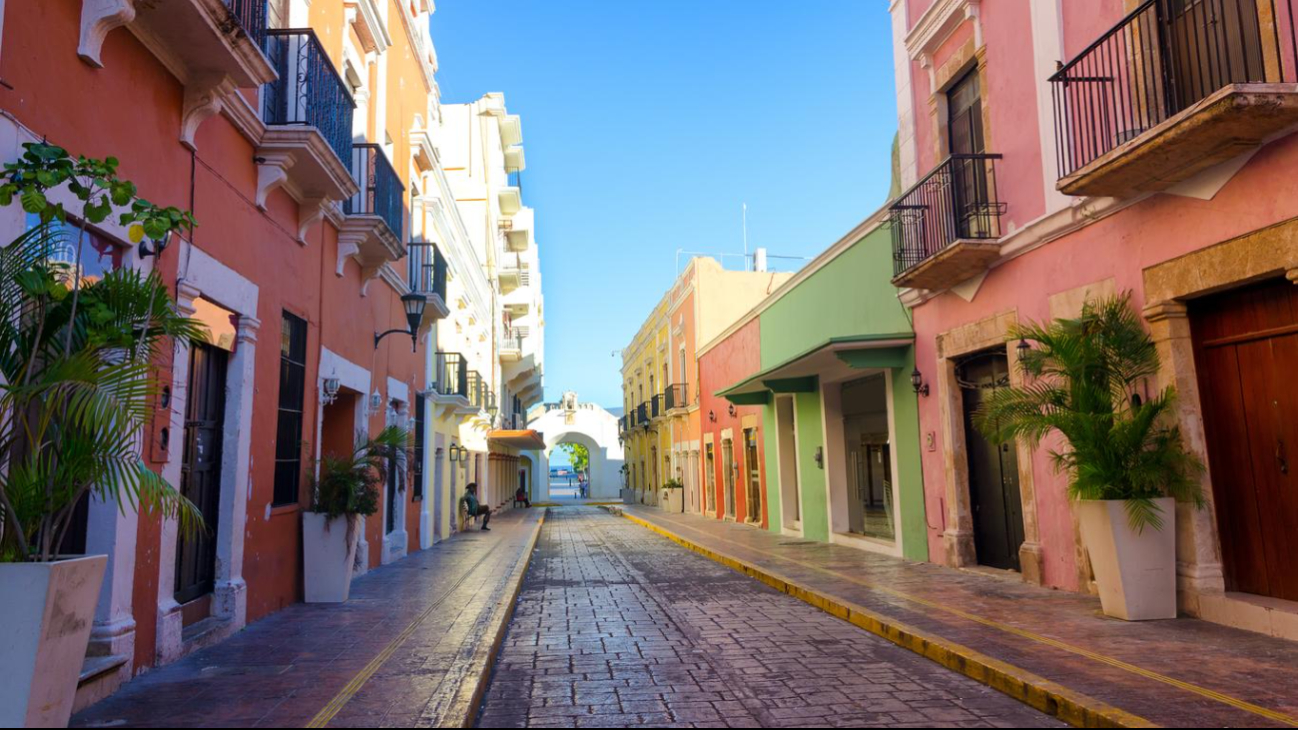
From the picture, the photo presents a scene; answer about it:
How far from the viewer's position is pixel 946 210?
1057 cm

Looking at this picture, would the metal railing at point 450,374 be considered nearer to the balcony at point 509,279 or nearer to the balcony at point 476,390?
the balcony at point 476,390

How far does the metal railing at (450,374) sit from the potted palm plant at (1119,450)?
39.5 ft

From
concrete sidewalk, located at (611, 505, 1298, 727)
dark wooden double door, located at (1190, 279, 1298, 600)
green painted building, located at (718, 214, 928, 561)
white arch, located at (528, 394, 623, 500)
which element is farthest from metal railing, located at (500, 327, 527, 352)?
dark wooden double door, located at (1190, 279, 1298, 600)

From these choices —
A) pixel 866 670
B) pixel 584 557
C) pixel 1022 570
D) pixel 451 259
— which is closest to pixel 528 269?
pixel 451 259

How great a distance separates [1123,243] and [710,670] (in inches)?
203

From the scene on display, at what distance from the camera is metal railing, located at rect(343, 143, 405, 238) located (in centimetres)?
1073

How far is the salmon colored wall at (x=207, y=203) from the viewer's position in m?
4.54

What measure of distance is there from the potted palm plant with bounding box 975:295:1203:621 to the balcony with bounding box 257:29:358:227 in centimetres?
653

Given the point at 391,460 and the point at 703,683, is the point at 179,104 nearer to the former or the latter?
the point at 391,460

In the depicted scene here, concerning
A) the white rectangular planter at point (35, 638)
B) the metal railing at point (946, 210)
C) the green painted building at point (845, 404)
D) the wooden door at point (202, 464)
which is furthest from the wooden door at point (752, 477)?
the white rectangular planter at point (35, 638)

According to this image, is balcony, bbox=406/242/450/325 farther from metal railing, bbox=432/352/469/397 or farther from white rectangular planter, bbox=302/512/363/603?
white rectangular planter, bbox=302/512/363/603

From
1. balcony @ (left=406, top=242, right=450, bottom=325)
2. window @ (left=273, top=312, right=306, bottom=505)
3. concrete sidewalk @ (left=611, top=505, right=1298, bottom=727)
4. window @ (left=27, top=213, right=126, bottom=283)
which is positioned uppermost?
balcony @ (left=406, top=242, right=450, bottom=325)

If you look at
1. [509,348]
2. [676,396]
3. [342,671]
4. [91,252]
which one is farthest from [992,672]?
[509,348]

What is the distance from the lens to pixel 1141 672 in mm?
5109
